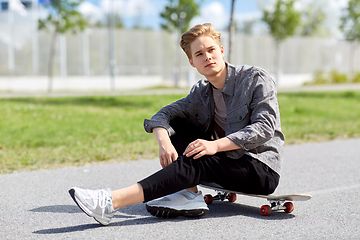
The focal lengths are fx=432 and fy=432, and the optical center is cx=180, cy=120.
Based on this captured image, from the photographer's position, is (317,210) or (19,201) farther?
(19,201)

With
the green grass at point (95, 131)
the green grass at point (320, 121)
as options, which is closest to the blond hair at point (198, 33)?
the green grass at point (95, 131)

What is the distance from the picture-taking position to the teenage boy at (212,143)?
9.34 feet

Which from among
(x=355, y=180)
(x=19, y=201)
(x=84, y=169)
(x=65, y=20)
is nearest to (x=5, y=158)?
(x=84, y=169)

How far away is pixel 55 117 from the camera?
9453 millimetres

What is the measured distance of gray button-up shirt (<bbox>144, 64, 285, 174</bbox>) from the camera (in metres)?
2.93

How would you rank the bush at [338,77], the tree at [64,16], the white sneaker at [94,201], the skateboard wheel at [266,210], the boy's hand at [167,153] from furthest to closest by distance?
the bush at [338,77] → the tree at [64,16] → the skateboard wheel at [266,210] → the boy's hand at [167,153] → the white sneaker at [94,201]

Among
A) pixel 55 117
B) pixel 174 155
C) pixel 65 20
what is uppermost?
pixel 65 20

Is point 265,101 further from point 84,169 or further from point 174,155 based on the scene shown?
point 84,169

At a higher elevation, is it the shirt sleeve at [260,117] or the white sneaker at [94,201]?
the shirt sleeve at [260,117]

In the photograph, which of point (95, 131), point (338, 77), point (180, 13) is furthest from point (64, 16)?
point (338, 77)

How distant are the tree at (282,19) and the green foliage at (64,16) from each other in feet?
43.3

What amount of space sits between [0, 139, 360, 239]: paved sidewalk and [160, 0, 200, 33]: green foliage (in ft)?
70.2

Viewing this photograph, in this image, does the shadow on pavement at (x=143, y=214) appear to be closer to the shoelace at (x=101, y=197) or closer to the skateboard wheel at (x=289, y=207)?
the skateboard wheel at (x=289, y=207)

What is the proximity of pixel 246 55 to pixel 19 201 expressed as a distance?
33113 mm
